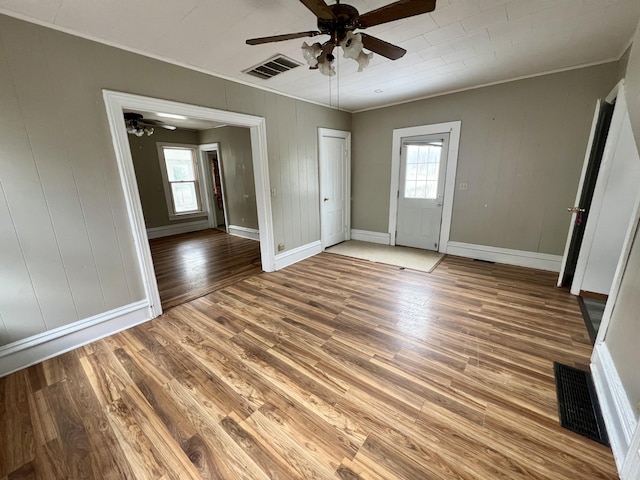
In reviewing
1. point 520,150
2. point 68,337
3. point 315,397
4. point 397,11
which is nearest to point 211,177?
point 68,337

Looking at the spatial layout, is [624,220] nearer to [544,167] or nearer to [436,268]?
[544,167]

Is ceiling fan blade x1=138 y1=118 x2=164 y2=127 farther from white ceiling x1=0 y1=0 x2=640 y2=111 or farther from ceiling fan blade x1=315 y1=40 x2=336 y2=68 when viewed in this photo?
ceiling fan blade x1=315 y1=40 x2=336 y2=68

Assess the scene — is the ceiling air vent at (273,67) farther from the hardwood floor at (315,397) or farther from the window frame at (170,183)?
the window frame at (170,183)

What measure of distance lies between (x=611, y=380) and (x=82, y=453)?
121 inches

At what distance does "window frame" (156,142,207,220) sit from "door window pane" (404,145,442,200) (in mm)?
5299

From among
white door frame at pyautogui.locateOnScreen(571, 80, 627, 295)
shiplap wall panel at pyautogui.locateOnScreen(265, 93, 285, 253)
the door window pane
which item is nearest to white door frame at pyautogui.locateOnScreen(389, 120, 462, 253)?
the door window pane

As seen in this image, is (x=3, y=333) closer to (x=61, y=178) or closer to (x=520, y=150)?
(x=61, y=178)

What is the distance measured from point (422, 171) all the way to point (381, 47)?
2.88m

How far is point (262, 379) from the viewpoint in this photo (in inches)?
71.8

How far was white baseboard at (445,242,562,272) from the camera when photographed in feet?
11.4

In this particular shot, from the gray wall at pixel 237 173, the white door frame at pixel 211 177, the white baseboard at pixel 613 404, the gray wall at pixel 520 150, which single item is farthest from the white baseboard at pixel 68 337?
the gray wall at pixel 520 150

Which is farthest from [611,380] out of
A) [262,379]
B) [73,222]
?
[73,222]

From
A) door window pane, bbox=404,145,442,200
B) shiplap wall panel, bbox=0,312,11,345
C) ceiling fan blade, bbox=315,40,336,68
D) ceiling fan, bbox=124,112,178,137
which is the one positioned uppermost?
ceiling fan, bbox=124,112,178,137

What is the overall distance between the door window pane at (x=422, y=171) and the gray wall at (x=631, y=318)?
2454 millimetres
